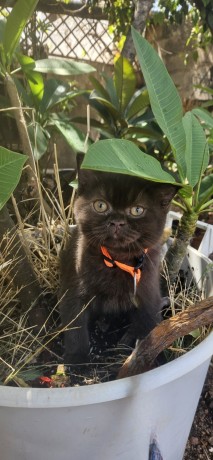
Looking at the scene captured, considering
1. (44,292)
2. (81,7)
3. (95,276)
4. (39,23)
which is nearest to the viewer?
(95,276)

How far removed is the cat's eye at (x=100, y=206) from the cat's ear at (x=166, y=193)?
0.11 meters

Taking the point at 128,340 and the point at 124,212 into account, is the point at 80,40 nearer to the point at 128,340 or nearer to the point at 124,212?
the point at 124,212

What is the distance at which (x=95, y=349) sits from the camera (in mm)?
932

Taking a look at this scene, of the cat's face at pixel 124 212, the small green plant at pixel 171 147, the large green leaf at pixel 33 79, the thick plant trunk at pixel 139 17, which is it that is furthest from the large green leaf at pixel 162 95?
the thick plant trunk at pixel 139 17

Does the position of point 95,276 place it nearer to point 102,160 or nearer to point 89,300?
point 89,300

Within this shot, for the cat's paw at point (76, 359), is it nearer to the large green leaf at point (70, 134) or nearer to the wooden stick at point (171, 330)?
the wooden stick at point (171, 330)

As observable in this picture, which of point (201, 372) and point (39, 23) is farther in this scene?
point (39, 23)

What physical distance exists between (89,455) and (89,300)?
31 cm

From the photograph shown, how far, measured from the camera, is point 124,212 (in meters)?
0.84

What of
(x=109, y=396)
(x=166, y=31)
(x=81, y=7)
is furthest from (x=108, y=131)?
(x=166, y=31)

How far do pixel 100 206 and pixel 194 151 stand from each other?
8.6 inches

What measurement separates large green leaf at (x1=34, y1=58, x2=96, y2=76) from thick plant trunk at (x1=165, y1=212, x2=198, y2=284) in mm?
595

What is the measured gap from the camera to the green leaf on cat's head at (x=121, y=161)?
0.54 metres

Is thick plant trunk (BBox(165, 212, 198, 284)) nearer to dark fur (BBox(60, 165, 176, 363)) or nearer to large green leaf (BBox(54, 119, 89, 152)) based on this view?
dark fur (BBox(60, 165, 176, 363))
